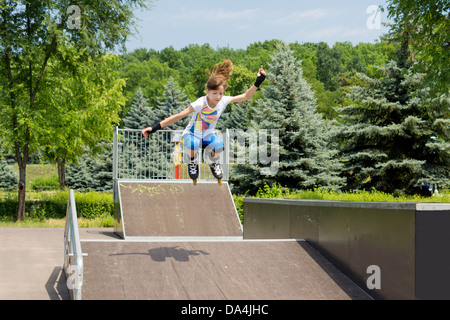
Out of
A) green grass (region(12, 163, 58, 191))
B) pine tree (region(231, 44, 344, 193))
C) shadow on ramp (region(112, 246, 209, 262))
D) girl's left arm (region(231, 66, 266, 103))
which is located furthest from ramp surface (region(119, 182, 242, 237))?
green grass (region(12, 163, 58, 191))

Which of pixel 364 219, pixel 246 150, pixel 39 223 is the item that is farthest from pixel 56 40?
pixel 364 219

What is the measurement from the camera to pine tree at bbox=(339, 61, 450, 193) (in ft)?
68.5

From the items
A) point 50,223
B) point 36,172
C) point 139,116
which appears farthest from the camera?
point 36,172

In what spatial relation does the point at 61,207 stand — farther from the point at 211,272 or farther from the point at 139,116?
the point at 139,116

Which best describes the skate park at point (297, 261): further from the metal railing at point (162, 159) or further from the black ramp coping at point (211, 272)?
the metal railing at point (162, 159)

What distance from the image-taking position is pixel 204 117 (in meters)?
6.93

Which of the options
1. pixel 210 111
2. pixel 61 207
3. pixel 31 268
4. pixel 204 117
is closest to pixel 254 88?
pixel 210 111

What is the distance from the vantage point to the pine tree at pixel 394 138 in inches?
822

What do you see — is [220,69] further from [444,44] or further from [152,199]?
[444,44]

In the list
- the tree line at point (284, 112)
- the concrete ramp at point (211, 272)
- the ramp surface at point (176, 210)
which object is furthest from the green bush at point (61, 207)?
the concrete ramp at point (211, 272)

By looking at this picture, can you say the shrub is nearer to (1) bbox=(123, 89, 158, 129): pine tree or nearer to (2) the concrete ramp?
(1) bbox=(123, 89, 158, 129): pine tree

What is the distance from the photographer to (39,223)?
2027 centimetres

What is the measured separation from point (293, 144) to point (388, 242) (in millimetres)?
15831

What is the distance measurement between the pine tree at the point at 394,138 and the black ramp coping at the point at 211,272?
Result: 47.1ft
